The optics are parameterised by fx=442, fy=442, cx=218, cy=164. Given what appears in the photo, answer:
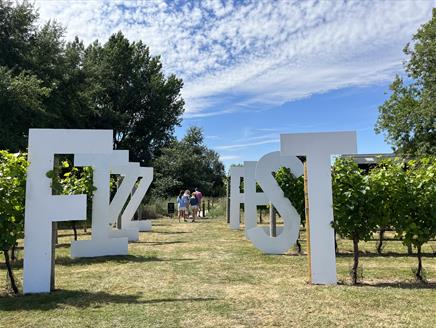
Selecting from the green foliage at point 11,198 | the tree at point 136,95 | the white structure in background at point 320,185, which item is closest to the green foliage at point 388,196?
the white structure in background at point 320,185

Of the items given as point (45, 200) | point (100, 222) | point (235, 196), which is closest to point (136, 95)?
point (235, 196)

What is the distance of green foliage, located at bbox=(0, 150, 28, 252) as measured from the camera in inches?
244

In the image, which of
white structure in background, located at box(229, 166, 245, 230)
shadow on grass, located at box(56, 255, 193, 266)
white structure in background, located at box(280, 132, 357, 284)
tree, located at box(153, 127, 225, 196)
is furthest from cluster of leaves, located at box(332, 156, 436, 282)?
tree, located at box(153, 127, 225, 196)

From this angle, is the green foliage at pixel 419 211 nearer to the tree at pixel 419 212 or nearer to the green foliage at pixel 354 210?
the tree at pixel 419 212

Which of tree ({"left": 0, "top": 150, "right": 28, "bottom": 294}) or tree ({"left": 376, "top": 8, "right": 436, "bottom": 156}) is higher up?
tree ({"left": 376, "top": 8, "right": 436, "bottom": 156})

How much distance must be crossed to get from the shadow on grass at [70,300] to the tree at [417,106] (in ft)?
73.6

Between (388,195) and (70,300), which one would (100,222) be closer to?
(70,300)

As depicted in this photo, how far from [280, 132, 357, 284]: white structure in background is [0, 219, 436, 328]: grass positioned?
386 millimetres

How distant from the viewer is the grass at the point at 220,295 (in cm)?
520

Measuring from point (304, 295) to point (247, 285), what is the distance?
3.44ft

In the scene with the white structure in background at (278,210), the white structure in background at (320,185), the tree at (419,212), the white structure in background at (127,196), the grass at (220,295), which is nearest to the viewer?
the grass at (220,295)

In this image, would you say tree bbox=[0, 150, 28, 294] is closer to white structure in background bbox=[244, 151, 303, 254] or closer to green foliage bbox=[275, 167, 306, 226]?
white structure in background bbox=[244, 151, 303, 254]

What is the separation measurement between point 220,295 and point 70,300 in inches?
82.8

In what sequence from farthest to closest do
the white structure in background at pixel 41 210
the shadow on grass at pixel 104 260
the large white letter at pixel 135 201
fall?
1. the large white letter at pixel 135 201
2. the shadow on grass at pixel 104 260
3. the white structure in background at pixel 41 210
